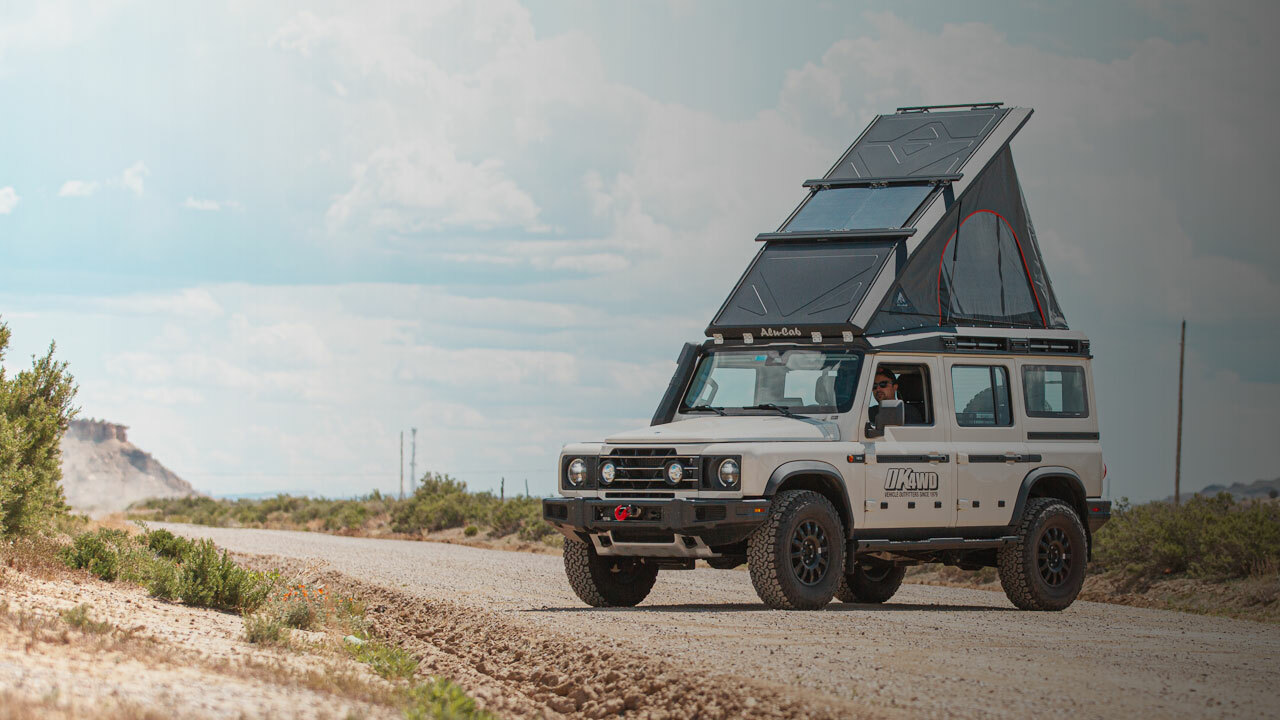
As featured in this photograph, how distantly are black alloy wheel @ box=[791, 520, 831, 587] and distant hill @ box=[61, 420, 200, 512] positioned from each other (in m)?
118

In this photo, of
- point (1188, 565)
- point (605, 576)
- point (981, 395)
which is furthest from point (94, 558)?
point (1188, 565)

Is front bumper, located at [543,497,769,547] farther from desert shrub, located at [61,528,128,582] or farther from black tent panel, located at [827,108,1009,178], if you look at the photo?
desert shrub, located at [61,528,128,582]

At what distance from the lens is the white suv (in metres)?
13.7

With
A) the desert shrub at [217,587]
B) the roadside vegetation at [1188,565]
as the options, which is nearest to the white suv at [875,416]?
the desert shrub at [217,587]

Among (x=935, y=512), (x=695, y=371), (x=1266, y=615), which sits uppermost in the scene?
(x=695, y=371)

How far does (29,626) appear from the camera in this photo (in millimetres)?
11453

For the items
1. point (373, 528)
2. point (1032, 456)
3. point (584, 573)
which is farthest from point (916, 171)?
point (373, 528)

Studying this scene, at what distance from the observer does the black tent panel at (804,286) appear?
14648 mm

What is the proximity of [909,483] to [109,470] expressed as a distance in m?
126

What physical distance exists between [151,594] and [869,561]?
8.84 metres

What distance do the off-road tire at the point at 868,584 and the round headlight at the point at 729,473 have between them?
4635mm

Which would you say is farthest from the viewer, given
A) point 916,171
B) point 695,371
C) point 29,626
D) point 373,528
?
point 373,528

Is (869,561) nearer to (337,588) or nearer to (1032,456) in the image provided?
(1032,456)

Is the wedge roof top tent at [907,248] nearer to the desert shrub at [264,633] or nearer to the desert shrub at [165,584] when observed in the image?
the desert shrub at [264,633]
